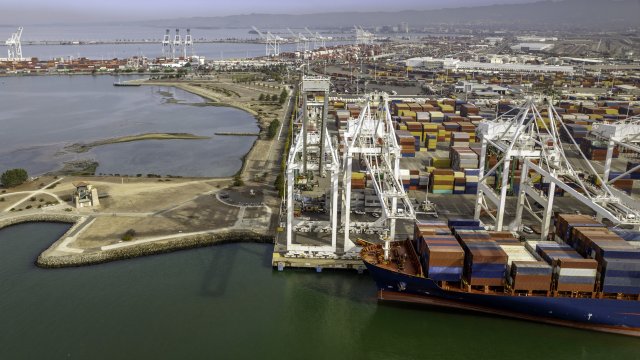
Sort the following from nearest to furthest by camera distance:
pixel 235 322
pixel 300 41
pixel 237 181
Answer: pixel 235 322 < pixel 237 181 < pixel 300 41

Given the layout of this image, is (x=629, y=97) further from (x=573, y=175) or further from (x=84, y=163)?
(x=84, y=163)

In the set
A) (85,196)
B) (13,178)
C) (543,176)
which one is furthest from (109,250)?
(543,176)

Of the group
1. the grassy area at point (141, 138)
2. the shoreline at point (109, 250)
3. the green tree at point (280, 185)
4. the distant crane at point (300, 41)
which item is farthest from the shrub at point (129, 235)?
Result: the distant crane at point (300, 41)

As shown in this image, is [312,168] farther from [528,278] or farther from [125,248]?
[528,278]

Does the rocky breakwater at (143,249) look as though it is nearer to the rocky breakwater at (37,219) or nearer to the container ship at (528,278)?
the rocky breakwater at (37,219)

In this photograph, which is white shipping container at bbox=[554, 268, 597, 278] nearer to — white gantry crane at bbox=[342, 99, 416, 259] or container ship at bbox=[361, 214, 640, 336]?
container ship at bbox=[361, 214, 640, 336]

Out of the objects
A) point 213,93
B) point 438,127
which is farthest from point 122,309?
point 213,93

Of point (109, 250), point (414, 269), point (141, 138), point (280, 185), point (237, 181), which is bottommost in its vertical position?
point (109, 250)
